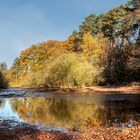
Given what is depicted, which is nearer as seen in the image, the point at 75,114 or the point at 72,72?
the point at 75,114

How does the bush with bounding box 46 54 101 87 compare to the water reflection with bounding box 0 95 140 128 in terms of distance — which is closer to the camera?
the water reflection with bounding box 0 95 140 128

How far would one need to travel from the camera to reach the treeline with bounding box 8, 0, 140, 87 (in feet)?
181

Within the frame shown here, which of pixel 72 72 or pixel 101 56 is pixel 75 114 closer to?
pixel 72 72

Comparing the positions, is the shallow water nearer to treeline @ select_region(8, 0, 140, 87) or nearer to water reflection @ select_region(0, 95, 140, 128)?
water reflection @ select_region(0, 95, 140, 128)

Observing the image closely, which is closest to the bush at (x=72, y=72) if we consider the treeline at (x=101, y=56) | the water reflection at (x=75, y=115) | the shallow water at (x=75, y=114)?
the treeline at (x=101, y=56)

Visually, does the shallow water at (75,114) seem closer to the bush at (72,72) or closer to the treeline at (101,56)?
the bush at (72,72)

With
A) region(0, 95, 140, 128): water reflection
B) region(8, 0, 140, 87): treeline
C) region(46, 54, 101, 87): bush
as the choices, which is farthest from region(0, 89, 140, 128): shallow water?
region(8, 0, 140, 87): treeline

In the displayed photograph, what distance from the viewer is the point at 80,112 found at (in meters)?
22.4

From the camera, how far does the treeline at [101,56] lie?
181 ft

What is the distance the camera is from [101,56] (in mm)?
67125

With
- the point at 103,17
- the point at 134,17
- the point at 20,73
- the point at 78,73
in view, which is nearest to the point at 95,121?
the point at 78,73

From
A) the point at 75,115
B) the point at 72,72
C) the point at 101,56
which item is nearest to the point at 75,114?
the point at 75,115

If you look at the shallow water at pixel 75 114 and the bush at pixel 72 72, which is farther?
the bush at pixel 72 72

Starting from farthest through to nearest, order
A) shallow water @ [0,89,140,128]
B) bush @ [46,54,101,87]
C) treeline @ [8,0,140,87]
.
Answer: treeline @ [8,0,140,87]
bush @ [46,54,101,87]
shallow water @ [0,89,140,128]
